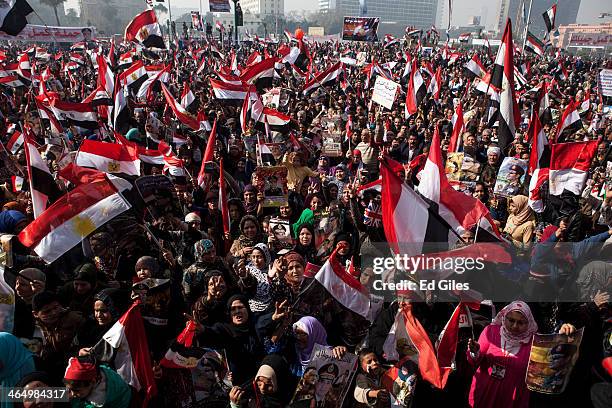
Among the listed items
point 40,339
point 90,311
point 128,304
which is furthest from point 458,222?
point 40,339

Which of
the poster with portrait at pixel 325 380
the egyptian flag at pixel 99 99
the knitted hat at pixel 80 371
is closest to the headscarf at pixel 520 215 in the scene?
the poster with portrait at pixel 325 380

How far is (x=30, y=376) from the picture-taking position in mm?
2562

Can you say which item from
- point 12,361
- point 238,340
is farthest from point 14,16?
point 238,340

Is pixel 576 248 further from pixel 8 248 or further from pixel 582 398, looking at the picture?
pixel 8 248

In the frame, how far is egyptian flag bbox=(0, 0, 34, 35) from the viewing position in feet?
32.0

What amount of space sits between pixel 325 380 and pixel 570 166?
426cm

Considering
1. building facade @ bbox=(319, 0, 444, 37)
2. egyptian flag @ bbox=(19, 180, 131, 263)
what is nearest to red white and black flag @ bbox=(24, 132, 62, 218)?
egyptian flag @ bbox=(19, 180, 131, 263)

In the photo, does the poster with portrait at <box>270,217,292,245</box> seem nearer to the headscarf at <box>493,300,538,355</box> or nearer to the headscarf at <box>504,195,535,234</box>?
the headscarf at <box>493,300,538,355</box>

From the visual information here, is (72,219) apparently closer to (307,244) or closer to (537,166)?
(307,244)

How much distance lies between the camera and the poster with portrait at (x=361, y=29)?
32500 millimetres

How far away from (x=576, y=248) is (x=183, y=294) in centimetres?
373

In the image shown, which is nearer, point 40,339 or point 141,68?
point 40,339

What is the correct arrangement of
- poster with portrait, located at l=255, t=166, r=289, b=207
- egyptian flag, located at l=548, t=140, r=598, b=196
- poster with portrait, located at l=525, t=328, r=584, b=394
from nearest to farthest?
poster with portrait, located at l=525, t=328, r=584, b=394 → egyptian flag, located at l=548, t=140, r=598, b=196 → poster with portrait, located at l=255, t=166, r=289, b=207

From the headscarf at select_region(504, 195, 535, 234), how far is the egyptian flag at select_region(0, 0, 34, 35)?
10695mm
